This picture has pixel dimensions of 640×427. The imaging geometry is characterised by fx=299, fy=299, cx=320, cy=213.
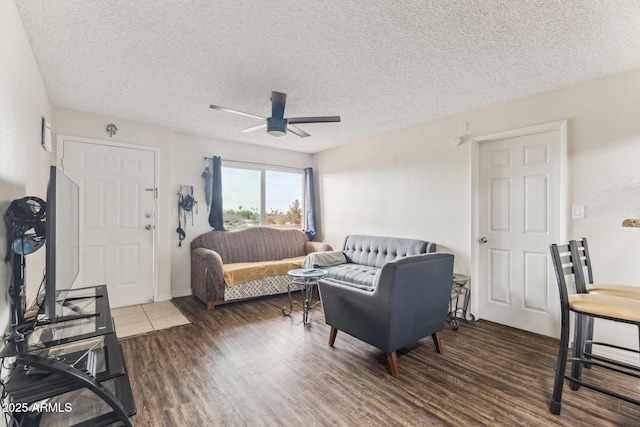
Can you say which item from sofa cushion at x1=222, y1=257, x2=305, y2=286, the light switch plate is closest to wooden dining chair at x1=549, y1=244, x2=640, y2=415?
the light switch plate

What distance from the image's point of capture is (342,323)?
2584mm

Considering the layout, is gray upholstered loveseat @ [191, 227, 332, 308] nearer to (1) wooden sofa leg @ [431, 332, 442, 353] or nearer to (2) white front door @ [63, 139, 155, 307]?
(2) white front door @ [63, 139, 155, 307]

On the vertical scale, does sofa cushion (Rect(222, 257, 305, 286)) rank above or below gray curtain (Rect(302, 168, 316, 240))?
below

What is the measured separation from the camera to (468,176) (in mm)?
3520

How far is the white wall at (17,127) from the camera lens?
4.69ft

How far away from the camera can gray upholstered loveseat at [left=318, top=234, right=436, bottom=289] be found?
379 cm

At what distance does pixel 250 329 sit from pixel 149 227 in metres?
2.10

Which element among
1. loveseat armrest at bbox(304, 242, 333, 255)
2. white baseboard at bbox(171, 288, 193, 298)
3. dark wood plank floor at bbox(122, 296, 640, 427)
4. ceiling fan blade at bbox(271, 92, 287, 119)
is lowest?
dark wood plank floor at bbox(122, 296, 640, 427)

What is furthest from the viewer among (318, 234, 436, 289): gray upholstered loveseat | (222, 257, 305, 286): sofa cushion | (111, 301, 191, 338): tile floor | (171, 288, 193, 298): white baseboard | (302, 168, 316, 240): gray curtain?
(302, 168, 316, 240): gray curtain

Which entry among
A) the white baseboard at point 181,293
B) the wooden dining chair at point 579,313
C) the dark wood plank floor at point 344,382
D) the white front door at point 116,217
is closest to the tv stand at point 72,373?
the dark wood plank floor at point 344,382

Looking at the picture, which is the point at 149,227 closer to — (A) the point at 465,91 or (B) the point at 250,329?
(B) the point at 250,329

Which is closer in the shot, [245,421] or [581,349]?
[245,421]

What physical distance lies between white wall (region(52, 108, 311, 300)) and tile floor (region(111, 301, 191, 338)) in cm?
37

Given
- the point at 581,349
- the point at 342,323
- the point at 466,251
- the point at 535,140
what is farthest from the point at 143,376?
the point at 535,140
